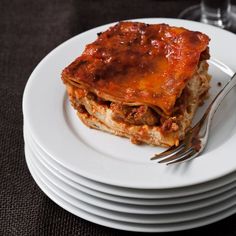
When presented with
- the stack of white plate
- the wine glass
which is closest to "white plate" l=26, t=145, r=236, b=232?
the stack of white plate

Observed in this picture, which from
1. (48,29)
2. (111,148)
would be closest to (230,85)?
(111,148)

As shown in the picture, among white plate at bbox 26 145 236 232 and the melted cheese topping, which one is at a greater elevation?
the melted cheese topping

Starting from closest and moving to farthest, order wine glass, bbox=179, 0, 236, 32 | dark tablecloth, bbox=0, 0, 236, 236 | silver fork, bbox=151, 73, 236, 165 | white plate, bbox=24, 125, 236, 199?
1. white plate, bbox=24, 125, 236, 199
2. silver fork, bbox=151, 73, 236, 165
3. dark tablecloth, bbox=0, 0, 236, 236
4. wine glass, bbox=179, 0, 236, 32

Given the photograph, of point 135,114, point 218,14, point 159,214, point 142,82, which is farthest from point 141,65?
point 218,14

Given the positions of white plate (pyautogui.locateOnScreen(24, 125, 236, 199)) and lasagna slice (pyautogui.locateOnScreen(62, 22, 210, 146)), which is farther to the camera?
lasagna slice (pyautogui.locateOnScreen(62, 22, 210, 146))

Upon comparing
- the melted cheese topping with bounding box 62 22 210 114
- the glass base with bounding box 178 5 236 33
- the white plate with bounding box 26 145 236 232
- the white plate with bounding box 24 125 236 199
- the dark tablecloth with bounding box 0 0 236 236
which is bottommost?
the dark tablecloth with bounding box 0 0 236 236

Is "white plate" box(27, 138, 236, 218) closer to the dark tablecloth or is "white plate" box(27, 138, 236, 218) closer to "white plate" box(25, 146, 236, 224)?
"white plate" box(25, 146, 236, 224)

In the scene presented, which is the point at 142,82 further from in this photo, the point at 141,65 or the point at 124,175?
the point at 124,175

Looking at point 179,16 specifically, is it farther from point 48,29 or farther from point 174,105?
point 174,105
